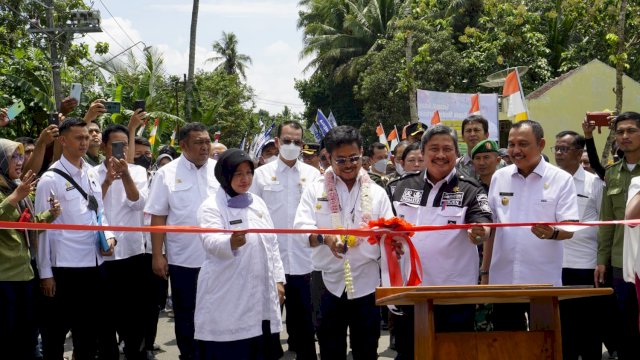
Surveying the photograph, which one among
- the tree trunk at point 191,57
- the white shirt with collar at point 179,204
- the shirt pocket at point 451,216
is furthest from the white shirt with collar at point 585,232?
the tree trunk at point 191,57

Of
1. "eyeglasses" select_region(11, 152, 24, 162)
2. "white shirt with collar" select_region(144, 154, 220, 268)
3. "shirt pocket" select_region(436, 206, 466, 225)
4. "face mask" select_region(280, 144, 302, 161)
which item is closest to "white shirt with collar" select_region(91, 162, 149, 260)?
"white shirt with collar" select_region(144, 154, 220, 268)

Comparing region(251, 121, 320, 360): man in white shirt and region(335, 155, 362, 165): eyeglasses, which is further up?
region(335, 155, 362, 165): eyeglasses

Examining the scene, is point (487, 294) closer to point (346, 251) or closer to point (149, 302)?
point (346, 251)

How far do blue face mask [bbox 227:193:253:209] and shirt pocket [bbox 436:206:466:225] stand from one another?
146 centimetres

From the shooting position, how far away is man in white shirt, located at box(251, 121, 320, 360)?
7.59 metres

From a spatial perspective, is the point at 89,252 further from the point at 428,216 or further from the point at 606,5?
the point at 606,5

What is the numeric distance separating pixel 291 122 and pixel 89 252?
264 cm

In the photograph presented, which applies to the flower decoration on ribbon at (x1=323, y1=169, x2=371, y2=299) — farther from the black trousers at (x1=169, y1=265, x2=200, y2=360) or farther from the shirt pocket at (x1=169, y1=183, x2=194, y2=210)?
the black trousers at (x1=169, y1=265, x2=200, y2=360)

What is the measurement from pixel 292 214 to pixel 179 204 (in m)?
1.27

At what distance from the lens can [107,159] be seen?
25.9 ft

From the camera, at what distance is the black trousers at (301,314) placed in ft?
24.5

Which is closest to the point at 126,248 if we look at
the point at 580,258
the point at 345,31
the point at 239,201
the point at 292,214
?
the point at 292,214

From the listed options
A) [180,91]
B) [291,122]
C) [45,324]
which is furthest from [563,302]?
[180,91]

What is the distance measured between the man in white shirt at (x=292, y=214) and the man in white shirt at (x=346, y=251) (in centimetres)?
140
